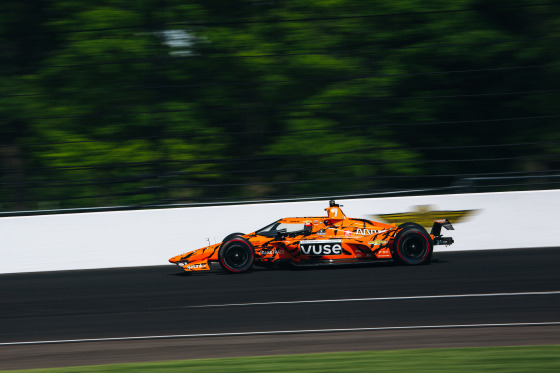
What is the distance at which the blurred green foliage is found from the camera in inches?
529

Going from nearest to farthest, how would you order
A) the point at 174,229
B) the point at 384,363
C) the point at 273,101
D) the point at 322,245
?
the point at 384,363 → the point at 322,245 → the point at 174,229 → the point at 273,101

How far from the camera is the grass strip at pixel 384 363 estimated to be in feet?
17.4

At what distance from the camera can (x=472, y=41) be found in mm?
14398

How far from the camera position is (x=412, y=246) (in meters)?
10.7

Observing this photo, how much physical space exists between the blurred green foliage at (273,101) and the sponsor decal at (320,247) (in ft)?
8.13

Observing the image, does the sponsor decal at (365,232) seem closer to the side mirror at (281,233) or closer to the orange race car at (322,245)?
the orange race car at (322,245)

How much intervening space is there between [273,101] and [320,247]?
450cm

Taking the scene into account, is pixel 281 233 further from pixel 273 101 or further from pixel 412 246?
pixel 273 101

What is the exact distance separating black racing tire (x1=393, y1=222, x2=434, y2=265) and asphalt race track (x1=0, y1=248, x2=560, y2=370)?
161 mm

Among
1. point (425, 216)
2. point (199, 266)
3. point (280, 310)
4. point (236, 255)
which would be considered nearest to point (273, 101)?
point (425, 216)

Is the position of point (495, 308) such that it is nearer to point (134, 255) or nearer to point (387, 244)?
point (387, 244)

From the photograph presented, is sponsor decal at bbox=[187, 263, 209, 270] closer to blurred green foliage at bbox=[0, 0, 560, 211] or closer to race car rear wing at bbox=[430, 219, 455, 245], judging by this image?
blurred green foliage at bbox=[0, 0, 560, 211]

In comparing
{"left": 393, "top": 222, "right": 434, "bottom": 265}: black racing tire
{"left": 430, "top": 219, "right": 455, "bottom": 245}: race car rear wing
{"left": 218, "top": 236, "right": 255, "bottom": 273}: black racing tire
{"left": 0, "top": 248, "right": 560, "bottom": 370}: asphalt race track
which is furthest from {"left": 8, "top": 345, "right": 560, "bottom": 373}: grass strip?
{"left": 430, "top": 219, "right": 455, "bottom": 245}: race car rear wing

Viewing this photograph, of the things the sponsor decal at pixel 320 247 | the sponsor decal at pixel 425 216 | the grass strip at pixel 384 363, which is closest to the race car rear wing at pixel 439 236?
the sponsor decal at pixel 425 216
